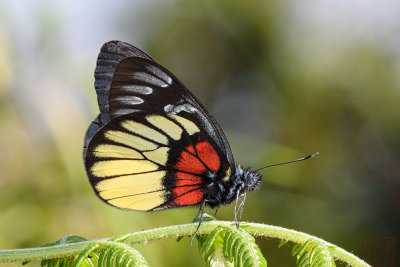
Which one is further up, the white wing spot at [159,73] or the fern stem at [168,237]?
the white wing spot at [159,73]

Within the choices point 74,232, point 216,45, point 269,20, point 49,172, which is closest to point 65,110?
point 49,172

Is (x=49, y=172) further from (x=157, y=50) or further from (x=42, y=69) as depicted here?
(x=157, y=50)

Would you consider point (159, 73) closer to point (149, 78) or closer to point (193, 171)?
point (149, 78)

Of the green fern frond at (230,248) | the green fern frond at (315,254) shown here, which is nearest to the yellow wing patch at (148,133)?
the green fern frond at (230,248)

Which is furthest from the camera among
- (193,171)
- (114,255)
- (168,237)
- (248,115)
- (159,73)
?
(248,115)

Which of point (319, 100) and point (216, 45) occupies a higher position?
point (216, 45)

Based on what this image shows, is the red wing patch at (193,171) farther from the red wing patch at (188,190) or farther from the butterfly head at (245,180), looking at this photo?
the butterfly head at (245,180)

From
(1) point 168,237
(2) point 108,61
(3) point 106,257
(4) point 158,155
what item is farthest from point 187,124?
(3) point 106,257
